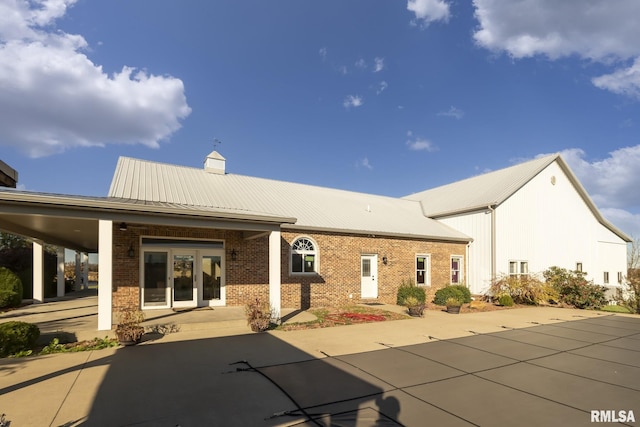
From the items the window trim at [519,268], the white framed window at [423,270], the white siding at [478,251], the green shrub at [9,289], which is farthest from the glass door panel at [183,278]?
the window trim at [519,268]

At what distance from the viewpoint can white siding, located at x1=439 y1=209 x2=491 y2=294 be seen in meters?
19.2

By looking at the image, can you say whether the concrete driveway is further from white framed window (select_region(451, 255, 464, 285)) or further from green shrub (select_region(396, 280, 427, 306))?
white framed window (select_region(451, 255, 464, 285))

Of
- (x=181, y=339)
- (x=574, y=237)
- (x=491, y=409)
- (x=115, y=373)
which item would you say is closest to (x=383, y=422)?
(x=491, y=409)

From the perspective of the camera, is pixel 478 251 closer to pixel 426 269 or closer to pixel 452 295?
pixel 426 269

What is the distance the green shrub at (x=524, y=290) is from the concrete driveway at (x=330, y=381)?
787 centimetres

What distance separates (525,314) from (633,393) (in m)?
9.58

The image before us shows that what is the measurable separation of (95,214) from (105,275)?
1460 mm

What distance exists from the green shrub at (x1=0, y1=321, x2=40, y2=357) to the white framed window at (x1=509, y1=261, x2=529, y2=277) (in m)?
20.1

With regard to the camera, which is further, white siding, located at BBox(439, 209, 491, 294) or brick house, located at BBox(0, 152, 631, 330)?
white siding, located at BBox(439, 209, 491, 294)

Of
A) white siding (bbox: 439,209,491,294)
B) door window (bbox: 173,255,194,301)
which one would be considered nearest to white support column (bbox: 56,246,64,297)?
door window (bbox: 173,255,194,301)

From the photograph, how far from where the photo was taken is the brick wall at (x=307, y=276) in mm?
11820

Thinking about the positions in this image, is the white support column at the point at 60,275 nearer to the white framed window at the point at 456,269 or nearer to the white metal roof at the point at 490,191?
the white framed window at the point at 456,269

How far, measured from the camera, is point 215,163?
18.6 meters

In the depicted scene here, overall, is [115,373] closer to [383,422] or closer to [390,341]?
[383,422]
